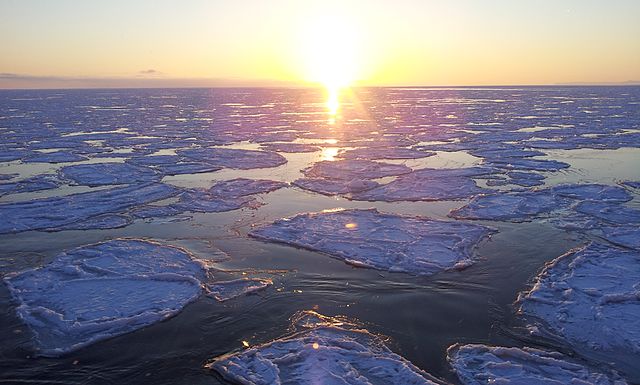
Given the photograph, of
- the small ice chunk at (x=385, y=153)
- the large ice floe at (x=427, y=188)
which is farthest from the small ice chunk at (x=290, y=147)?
the large ice floe at (x=427, y=188)

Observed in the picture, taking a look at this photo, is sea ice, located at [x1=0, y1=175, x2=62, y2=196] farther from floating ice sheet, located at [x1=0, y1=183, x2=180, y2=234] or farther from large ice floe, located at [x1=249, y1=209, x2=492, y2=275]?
large ice floe, located at [x1=249, y1=209, x2=492, y2=275]

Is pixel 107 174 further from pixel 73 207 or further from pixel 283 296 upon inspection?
pixel 283 296

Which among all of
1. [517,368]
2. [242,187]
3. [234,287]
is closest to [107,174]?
[242,187]

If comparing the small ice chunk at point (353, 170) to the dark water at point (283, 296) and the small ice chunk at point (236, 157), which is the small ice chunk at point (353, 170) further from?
the small ice chunk at point (236, 157)

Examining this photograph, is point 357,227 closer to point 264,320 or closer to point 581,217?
point 264,320

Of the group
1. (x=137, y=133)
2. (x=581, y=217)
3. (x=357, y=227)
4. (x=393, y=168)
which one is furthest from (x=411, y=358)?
(x=137, y=133)
